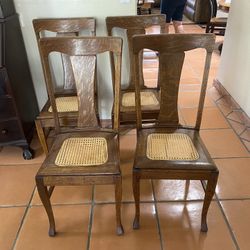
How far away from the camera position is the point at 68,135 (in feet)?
4.89

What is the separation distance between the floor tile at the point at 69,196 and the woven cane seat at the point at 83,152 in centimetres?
42

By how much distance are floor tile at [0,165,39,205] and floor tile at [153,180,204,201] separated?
32.8 inches

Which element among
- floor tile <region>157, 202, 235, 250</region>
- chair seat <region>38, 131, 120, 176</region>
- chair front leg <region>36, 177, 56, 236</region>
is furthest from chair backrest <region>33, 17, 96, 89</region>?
floor tile <region>157, 202, 235, 250</region>

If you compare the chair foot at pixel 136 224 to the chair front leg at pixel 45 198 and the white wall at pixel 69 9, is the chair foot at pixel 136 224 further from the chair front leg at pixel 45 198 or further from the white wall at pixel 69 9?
the white wall at pixel 69 9

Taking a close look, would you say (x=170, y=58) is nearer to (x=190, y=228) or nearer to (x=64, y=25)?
(x=64, y=25)

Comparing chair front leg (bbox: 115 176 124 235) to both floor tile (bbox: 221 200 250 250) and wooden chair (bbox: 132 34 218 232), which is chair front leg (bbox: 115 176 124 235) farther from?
floor tile (bbox: 221 200 250 250)

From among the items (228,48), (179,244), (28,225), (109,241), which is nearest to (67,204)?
(28,225)

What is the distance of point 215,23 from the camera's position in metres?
4.43

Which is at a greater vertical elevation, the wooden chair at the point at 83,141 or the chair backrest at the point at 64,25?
the chair backrest at the point at 64,25

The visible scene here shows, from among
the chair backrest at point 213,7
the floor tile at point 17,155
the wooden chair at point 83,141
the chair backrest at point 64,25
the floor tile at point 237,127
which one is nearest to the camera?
the wooden chair at point 83,141

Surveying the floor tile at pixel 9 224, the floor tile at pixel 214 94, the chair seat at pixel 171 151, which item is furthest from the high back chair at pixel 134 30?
the floor tile at pixel 214 94

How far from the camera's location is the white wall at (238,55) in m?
2.26

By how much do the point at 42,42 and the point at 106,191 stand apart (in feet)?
3.18

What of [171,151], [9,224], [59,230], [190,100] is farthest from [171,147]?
[190,100]
